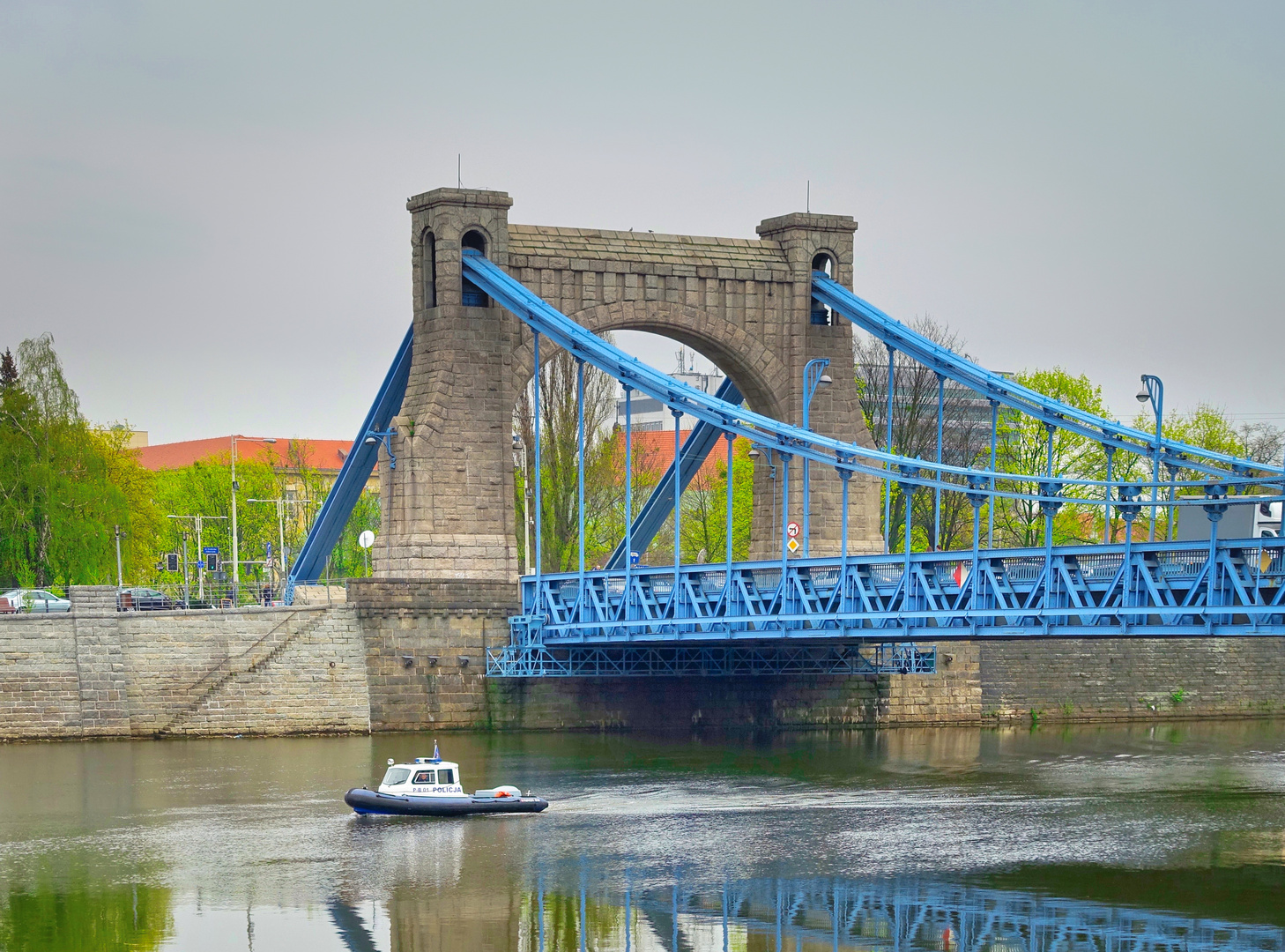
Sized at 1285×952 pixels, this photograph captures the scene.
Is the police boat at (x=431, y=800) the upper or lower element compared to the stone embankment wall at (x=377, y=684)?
lower

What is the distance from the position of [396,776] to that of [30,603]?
19.7 metres

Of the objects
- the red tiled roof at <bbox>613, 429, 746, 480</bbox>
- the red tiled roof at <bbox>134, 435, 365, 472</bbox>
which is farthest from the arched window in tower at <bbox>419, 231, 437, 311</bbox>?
the red tiled roof at <bbox>134, 435, 365, 472</bbox>

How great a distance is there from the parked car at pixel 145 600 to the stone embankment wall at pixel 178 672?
4.19 metres

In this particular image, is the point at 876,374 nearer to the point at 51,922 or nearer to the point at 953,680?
the point at 953,680

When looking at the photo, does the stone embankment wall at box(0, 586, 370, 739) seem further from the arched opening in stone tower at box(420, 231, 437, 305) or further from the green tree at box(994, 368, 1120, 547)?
the green tree at box(994, 368, 1120, 547)

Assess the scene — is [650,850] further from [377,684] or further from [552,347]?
[552,347]

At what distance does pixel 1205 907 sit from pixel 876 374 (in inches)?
1695

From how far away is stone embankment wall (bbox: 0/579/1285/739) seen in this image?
171ft

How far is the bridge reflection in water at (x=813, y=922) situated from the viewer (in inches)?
1202

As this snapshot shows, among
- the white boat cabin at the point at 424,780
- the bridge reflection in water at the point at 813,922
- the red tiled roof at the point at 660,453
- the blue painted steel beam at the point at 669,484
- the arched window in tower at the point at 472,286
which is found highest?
the arched window in tower at the point at 472,286

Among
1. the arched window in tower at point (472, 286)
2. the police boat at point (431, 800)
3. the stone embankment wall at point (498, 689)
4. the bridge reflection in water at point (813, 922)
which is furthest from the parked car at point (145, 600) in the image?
the bridge reflection in water at point (813, 922)

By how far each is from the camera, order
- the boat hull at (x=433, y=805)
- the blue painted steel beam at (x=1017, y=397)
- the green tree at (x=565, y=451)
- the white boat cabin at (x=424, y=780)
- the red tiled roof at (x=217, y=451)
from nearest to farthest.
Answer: the boat hull at (x=433, y=805)
the white boat cabin at (x=424, y=780)
the blue painted steel beam at (x=1017, y=397)
the green tree at (x=565, y=451)
the red tiled roof at (x=217, y=451)

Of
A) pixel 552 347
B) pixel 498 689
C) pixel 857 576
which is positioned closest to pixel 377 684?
pixel 498 689

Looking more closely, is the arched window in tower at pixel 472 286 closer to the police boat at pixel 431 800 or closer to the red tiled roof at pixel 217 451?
the police boat at pixel 431 800
